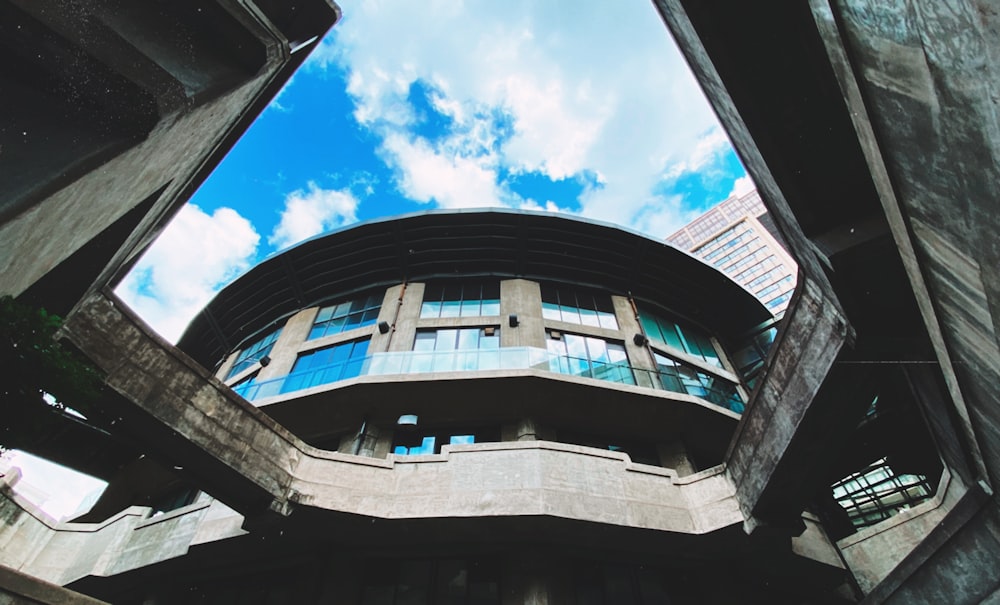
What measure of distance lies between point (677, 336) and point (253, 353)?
1833 cm

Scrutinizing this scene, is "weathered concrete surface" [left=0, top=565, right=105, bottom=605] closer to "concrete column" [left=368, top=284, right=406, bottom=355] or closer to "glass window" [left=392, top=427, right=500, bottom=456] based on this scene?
"glass window" [left=392, top=427, right=500, bottom=456]

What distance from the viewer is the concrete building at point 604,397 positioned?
2885mm

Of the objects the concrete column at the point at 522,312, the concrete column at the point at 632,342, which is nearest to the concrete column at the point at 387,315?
the concrete column at the point at 522,312

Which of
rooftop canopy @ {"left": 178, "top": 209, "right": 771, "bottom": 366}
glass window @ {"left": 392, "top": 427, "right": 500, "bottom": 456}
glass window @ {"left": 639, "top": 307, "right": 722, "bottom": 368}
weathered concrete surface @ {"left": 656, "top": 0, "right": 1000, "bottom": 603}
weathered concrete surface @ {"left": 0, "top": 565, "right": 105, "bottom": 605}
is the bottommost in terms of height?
weathered concrete surface @ {"left": 0, "top": 565, "right": 105, "bottom": 605}

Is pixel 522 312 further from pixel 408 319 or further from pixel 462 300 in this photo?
pixel 408 319

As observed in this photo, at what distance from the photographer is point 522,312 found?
17266 mm

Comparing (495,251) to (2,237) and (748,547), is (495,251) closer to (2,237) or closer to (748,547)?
(748,547)

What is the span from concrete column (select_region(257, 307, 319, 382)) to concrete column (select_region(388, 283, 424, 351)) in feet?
12.1

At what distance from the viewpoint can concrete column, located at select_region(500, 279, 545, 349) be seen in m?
16.1

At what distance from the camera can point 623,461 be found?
408 inches

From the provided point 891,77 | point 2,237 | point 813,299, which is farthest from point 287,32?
point 813,299

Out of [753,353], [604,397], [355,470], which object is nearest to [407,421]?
[355,470]

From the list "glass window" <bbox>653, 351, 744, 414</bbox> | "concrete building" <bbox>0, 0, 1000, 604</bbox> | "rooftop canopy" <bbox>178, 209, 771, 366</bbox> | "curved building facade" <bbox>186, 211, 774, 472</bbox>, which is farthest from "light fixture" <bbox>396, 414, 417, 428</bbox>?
"glass window" <bbox>653, 351, 744, 414</bbox>

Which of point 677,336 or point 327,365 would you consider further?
point 677,336
